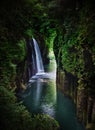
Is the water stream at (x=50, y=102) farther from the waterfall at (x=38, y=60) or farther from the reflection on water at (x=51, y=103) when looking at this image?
the waterfall at (x=38, y=60)

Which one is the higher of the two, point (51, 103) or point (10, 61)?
point (10, 61)

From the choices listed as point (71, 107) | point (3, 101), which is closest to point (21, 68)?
point (71, 107)

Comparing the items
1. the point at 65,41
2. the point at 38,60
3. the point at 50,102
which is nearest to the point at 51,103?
the point at 50,102

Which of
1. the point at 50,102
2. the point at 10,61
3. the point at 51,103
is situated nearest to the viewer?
the point at 10,61

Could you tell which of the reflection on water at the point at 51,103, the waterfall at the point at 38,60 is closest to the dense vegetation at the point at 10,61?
the reflection on water at the point at 51,103

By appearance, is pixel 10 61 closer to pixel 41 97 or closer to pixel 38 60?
pixel 41 97

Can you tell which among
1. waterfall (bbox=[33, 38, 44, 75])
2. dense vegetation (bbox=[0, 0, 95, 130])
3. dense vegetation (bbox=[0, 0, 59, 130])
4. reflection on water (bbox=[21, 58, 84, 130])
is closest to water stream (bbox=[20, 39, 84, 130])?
reflection on water (bbox=[21, 58, 84, 130])

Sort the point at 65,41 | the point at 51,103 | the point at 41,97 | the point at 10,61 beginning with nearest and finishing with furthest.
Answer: the point at 10,61 → the point at 65,41 → the point at 51,103 → the point at 41,97

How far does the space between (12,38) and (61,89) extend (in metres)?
9.47

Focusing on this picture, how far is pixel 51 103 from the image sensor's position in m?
19.1

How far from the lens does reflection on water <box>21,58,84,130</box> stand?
1577 cm

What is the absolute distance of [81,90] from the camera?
14352 millimetres

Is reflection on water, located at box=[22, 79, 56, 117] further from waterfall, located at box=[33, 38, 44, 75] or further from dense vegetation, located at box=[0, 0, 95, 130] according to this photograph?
waterfall, located at box=[33, 38, 44, 75]

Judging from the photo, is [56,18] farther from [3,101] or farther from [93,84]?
[3,101]
